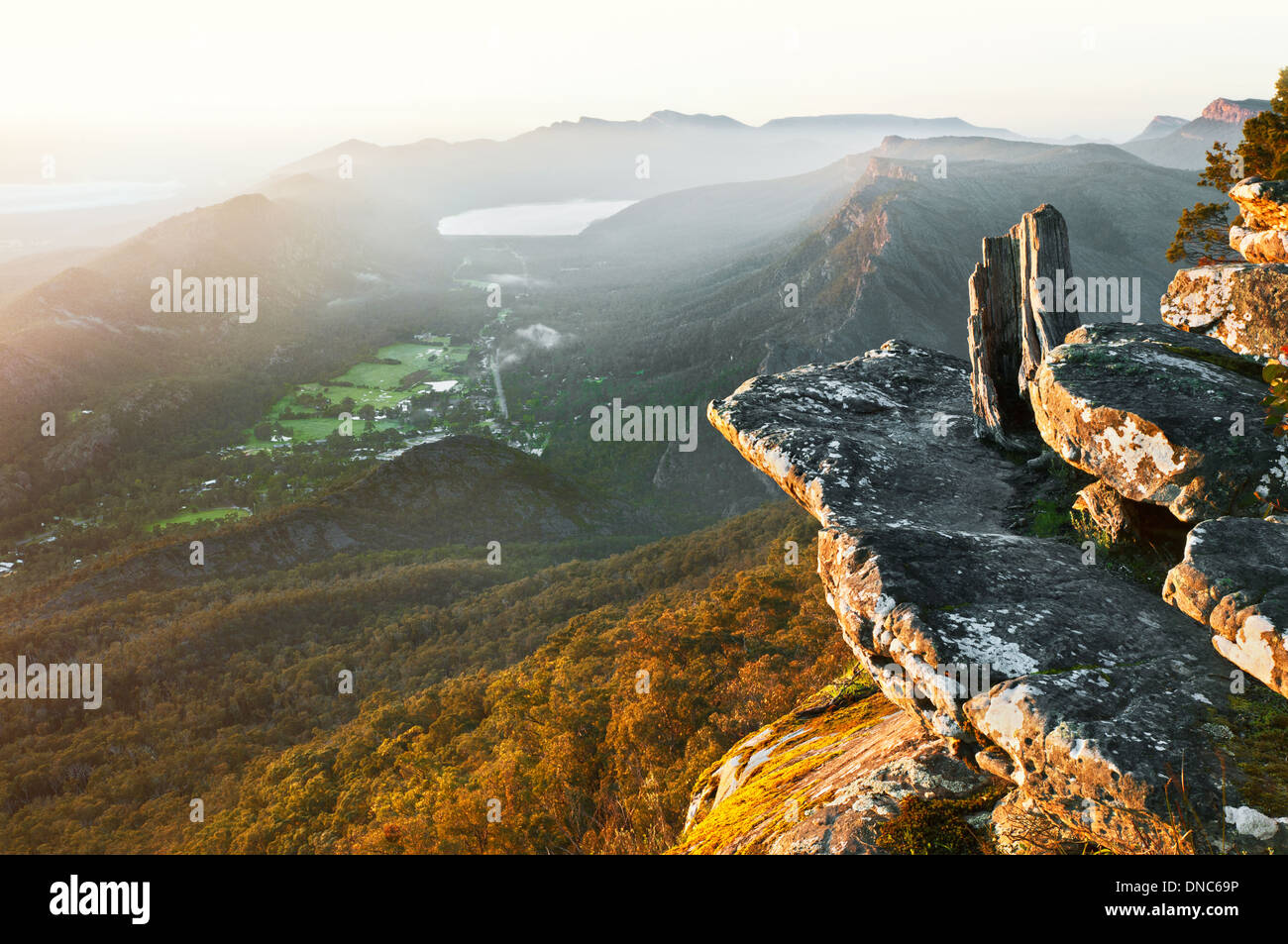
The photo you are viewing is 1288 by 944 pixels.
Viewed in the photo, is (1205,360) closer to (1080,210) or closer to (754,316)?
(754,316)

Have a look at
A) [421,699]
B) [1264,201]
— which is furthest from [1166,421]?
[421,699]

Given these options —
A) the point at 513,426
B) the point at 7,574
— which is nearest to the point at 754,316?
the point at 513,426

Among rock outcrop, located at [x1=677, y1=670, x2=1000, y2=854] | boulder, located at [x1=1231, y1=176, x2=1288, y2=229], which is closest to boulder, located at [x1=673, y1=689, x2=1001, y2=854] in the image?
rock outcrop, located at [x1=677, y1=670, x2=1000, y2=854]

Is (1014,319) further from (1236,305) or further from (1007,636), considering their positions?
(1007,636)

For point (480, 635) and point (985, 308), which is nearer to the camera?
point (985, 308)

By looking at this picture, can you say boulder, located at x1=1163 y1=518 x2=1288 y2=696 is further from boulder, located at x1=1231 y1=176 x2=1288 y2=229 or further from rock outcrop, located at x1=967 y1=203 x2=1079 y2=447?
boulder, located at x1=1231 y1=176 x2=1288 y2=229

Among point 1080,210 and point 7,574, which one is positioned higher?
point 1080,210
